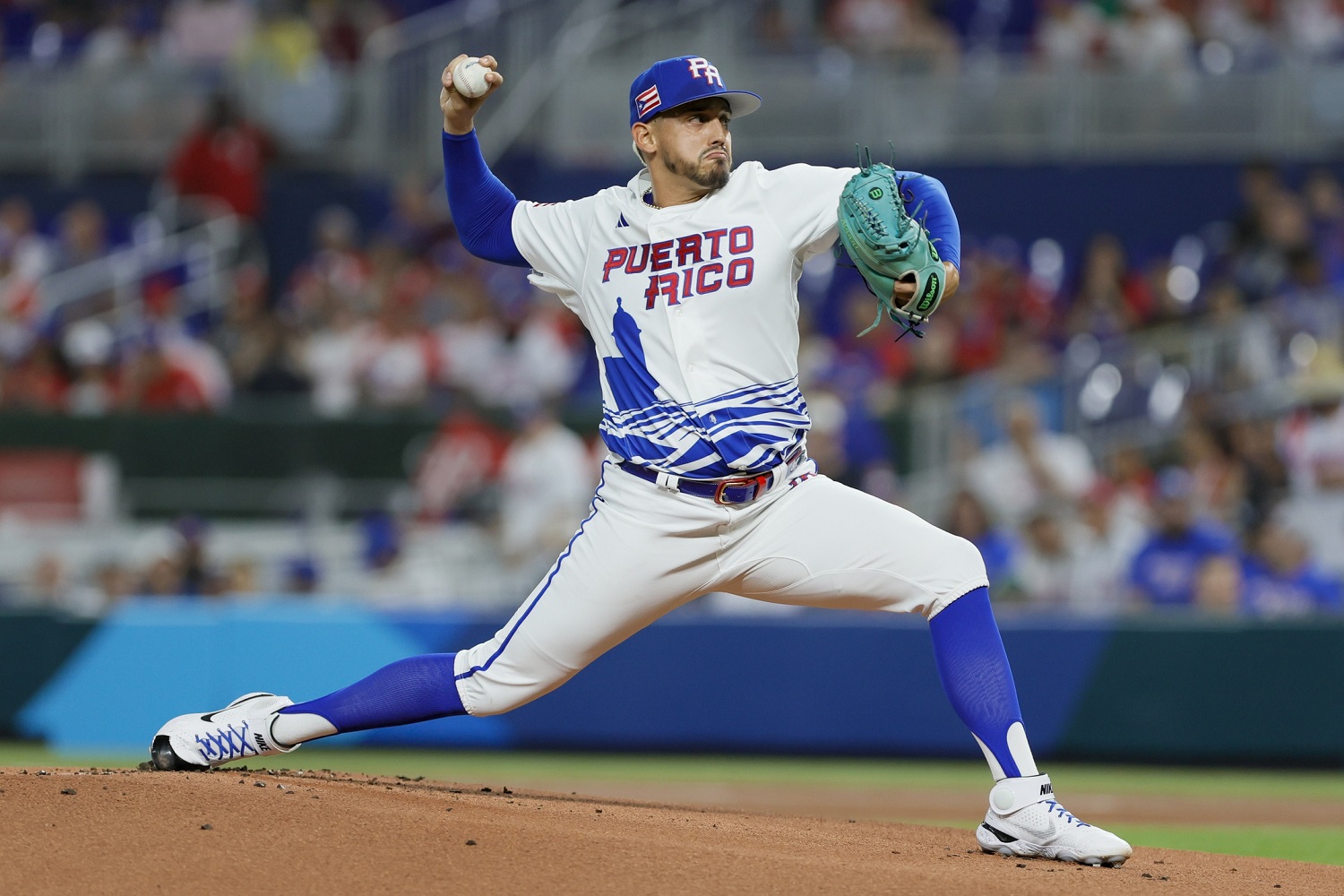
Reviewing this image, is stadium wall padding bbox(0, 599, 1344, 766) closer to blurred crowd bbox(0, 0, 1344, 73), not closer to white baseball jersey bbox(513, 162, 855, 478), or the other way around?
white baseball jersey bbox(513, 162, 855, 478)

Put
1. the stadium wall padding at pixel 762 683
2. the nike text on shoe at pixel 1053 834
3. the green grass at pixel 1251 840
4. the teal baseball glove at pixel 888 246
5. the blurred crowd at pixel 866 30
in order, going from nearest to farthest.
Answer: the teal baseball glove at pixel 888 246
the nike text on shoe at pixel 1053 834
the green grass at pixel 1251 840
the stadium wall padding at pixel 762 683
the blurred crowd at pixel 866 30

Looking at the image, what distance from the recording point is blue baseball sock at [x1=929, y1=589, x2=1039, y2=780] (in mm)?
5137

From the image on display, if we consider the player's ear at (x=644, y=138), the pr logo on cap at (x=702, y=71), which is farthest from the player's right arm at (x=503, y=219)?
the pr logo on cap at (x=702, y=71)

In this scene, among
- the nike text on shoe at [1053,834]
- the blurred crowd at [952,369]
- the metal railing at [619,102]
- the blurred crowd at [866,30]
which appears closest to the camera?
the nike text on shoe at [1053,834]

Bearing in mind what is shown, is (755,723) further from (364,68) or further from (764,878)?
(364,68)

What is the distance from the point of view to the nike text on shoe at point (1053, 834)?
5090 mm

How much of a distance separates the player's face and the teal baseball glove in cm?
38

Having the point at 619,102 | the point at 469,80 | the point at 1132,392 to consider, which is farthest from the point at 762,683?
the point at 619,102

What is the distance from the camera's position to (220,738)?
564 centimetres

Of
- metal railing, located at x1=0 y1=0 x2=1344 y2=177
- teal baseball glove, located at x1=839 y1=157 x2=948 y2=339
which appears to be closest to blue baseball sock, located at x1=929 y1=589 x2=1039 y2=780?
teal baseball glove, located at x1=839 y1=157 x2=948 y2=339

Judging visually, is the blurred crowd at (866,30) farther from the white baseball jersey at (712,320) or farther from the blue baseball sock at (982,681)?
the blue baseball sock at (982,681)

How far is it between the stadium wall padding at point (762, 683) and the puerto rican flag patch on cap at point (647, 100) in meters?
6.00

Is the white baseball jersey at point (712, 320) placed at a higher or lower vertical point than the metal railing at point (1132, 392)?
lower

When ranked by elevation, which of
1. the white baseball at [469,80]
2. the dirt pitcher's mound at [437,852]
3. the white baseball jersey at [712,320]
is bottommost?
the dirt pitcher's mound at [437,852]
